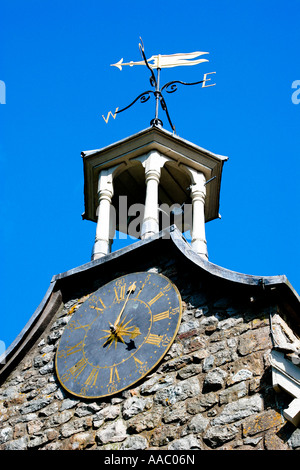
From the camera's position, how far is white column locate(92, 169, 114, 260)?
12.8m

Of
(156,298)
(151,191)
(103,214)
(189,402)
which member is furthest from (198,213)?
(189,402)

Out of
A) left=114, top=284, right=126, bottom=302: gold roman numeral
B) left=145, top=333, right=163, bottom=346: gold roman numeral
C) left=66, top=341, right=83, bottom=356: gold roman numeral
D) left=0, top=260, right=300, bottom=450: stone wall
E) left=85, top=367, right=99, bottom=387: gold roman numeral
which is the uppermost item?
left=114, top=284, right=126, bottom=302: gold roman numeral

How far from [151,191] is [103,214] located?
0.86 m

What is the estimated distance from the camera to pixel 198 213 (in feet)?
43.9

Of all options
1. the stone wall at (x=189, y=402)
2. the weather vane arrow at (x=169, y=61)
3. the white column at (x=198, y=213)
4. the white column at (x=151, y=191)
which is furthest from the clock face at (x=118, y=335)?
the weather vane arrow at (x=169, y=61)

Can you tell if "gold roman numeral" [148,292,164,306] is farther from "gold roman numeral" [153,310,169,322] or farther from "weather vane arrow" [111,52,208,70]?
"weather vane arrow" [111,52,208,70]

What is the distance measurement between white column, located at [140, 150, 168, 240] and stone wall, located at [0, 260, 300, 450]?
6.06 ft

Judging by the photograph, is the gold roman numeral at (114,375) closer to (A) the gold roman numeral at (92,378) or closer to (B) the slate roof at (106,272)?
(A) the gold roman numeral at (92,378)

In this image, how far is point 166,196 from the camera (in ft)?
48.2

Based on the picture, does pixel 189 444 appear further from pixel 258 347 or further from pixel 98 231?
pixel 98 231

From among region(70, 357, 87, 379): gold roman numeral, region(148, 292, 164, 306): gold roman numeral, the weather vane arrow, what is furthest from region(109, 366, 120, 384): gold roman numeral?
the weather vane arrow

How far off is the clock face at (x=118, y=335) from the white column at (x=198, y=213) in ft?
5.91

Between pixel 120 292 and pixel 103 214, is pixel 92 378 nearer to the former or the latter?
pixel 120 292

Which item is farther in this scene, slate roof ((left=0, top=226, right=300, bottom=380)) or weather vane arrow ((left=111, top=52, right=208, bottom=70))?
weather vane arrow ((left=111, top=52, right=208, bottom=70))
